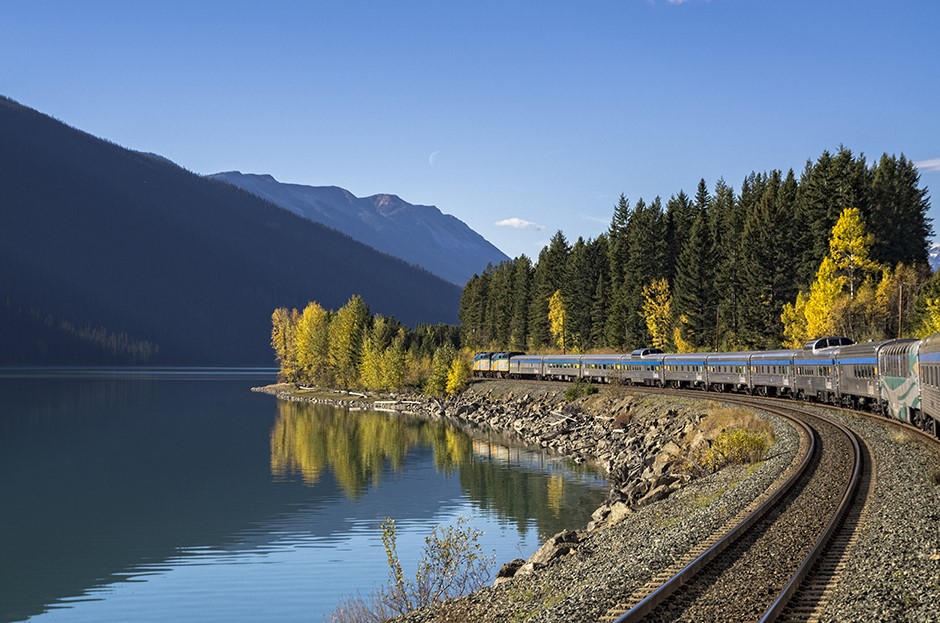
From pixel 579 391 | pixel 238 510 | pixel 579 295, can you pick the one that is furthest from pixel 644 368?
pixel 579 295

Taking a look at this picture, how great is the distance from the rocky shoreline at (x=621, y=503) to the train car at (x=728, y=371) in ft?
16.8

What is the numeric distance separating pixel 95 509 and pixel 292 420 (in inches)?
2098

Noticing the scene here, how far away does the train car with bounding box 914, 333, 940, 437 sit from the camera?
29.0 m

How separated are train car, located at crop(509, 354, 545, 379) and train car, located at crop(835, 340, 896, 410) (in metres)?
56.6

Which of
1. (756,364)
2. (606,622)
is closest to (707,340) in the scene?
(756,364)

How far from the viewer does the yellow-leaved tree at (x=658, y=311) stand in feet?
341

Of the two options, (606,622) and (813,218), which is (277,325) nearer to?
(813,218)

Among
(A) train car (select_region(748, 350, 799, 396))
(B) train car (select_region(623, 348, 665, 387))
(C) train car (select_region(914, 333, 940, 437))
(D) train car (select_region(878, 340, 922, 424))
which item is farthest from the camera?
(B) train car (select_region(623, 348, 665, 387))

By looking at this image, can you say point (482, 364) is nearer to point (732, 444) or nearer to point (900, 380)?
point (732, 444)

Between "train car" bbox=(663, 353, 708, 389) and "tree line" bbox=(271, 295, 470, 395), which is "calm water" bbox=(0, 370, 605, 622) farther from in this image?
"tree line" bbox=(271, 295, 470, 395)

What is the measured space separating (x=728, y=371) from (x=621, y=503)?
35859 millimetres

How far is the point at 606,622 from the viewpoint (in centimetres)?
1301

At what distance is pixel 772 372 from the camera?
58656mm

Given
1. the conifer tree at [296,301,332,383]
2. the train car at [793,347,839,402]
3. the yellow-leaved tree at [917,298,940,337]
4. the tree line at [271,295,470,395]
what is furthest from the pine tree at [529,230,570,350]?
the train car at [793,347,839,402]
